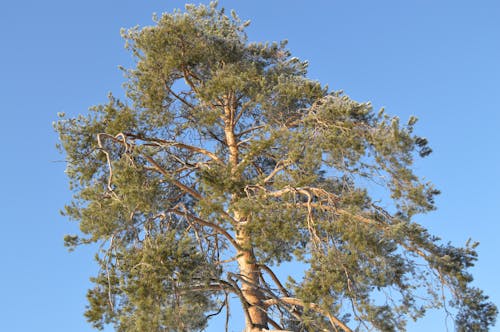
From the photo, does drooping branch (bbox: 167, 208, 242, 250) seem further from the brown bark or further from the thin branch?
the thin branch

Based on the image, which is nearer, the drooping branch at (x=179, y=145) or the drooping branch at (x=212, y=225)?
the drooping branch at (x=212, y=225)

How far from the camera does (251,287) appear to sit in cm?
1027

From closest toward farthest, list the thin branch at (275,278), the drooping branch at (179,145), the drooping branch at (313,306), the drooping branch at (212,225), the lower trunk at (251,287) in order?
the drooping branch at (313,306) → the lower trunk at (251,287) → the drooping branch at (212,225) → the thin branch at (275,278) → the drooping branch at (179,145)

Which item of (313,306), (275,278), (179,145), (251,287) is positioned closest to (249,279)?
(251,287)

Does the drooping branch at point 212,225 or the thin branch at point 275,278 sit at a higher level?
the drooping branch at point 212,225

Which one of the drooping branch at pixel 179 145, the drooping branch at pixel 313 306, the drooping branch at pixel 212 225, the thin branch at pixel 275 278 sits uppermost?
the drooping branch at pixel 179 145

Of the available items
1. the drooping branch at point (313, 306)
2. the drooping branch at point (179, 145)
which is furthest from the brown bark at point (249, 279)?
the drooping branch at point (179, 145)

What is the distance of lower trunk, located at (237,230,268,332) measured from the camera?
994 cm

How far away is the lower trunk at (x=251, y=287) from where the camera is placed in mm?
9938

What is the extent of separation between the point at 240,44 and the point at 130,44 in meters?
1.99

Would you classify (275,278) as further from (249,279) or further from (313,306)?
(313,306)

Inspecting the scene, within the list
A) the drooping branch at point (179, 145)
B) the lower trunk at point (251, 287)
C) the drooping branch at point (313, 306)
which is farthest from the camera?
the drooping branch at point (179, 145)

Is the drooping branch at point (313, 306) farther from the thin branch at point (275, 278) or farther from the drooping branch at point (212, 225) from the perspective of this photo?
the drooping branch at point (212, 225)

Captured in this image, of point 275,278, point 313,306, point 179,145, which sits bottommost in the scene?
point 313,306
